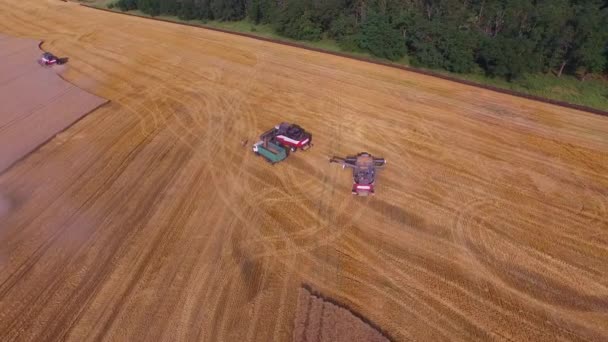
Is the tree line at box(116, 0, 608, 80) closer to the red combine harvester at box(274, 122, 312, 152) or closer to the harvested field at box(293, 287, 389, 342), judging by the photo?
the red combine harvester at box(274, 122, 312, 152)

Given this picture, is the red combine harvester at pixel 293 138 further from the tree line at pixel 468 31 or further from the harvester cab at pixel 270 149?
the tree line at pixel 468 31

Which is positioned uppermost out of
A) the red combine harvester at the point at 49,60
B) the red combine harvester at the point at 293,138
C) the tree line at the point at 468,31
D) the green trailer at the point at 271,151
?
the tree line at the point at 468,31

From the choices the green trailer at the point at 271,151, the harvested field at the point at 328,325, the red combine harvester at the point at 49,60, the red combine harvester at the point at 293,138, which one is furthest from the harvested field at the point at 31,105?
the harvested field at the point at 328,325

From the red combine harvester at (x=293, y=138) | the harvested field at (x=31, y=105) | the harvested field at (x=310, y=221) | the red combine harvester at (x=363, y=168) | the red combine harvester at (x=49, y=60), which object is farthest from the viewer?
the red combine harvester at (x=49, y=60)

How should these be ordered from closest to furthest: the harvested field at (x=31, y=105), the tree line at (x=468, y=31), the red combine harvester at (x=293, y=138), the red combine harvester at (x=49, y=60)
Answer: the red combine harvester at (x=293, y=138) → the harvested field at (x=31, y=105) → the tree line at (x=468, y=31) → the red combine harvester at (x=49, y=60)

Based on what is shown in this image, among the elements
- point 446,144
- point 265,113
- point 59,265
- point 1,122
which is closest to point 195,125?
point 265,113

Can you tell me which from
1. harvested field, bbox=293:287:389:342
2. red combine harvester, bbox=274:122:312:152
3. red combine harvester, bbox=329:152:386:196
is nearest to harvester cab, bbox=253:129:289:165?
red combine harvester, bbox=274:122:312:152

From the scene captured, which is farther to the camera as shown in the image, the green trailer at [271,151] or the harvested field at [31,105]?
the harvested field at [31,105]
